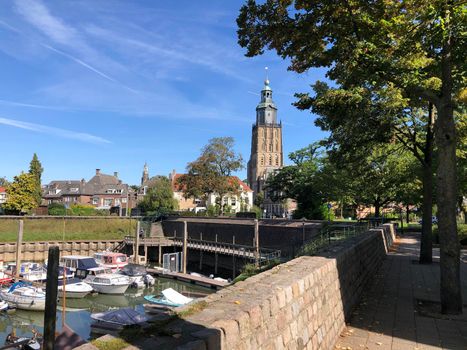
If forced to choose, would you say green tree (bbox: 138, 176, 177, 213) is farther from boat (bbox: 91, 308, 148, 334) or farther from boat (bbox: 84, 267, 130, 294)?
boat (bbox: 91, 308, 148, 334)

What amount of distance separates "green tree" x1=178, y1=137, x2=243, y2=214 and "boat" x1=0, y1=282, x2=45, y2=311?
115ft

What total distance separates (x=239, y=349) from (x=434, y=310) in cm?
703

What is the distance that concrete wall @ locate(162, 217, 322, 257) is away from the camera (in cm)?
3834

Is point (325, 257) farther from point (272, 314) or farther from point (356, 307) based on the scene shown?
point (272, 314)

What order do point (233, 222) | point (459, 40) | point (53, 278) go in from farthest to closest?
point (233, 222) < point (459, 40) < point (53, 278)

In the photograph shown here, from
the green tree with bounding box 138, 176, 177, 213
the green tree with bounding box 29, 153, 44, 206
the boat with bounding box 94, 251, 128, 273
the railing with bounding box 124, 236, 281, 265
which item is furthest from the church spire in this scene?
the boat with bounding box 94, 251, 128, 273

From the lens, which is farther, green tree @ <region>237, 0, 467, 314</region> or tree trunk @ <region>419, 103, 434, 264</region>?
tree trunk @ <region>419, 103, 434, 264</region>

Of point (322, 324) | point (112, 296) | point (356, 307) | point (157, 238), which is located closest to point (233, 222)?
point (157, 238)

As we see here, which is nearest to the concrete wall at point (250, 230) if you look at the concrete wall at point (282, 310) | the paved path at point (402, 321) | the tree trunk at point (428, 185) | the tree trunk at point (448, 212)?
the tree trunk at point (428, 185)

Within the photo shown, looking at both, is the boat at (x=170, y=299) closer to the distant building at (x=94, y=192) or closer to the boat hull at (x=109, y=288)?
the boat hull at (x=109, y=288)

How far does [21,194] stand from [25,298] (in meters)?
45.2

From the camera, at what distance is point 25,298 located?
2336cm

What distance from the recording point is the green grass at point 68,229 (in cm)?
4850

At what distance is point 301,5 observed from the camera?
8.94 meters
